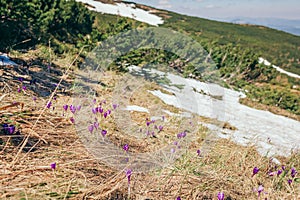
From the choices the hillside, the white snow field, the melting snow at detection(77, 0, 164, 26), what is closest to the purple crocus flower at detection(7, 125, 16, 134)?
the hillside

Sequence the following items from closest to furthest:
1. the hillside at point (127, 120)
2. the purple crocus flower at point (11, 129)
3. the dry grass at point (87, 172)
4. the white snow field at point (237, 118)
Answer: the dry grass at point (87, 172) → the hillside at point (127, 120) → the purple crocus flower at point (11, 129) → the white snow field at point (237, 118)

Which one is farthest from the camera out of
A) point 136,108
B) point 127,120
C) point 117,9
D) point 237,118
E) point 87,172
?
point 117,9

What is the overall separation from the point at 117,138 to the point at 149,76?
3989 millimetres

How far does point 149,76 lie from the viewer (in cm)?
686

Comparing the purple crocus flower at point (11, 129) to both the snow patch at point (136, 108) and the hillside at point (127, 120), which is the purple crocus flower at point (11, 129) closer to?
the hillside at point (127, 120)

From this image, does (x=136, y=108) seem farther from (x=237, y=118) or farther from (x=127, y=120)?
(x=237, y=118)

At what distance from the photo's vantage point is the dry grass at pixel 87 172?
5.57ft

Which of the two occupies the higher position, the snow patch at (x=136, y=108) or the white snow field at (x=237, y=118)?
the snow patch at (x=136, y=108)

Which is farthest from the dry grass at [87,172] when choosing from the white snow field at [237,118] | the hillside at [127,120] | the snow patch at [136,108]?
the white snow field at [237,118]

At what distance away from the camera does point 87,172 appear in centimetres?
204

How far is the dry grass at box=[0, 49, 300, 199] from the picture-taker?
170 cm

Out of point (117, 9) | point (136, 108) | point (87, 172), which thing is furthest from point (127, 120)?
point (117, 9)

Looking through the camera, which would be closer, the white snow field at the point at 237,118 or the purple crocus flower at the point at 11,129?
the purple crocus flower at the point at 11,129

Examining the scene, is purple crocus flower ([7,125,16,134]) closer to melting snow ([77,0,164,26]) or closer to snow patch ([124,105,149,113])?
snow patch ([124,105,149,113])
